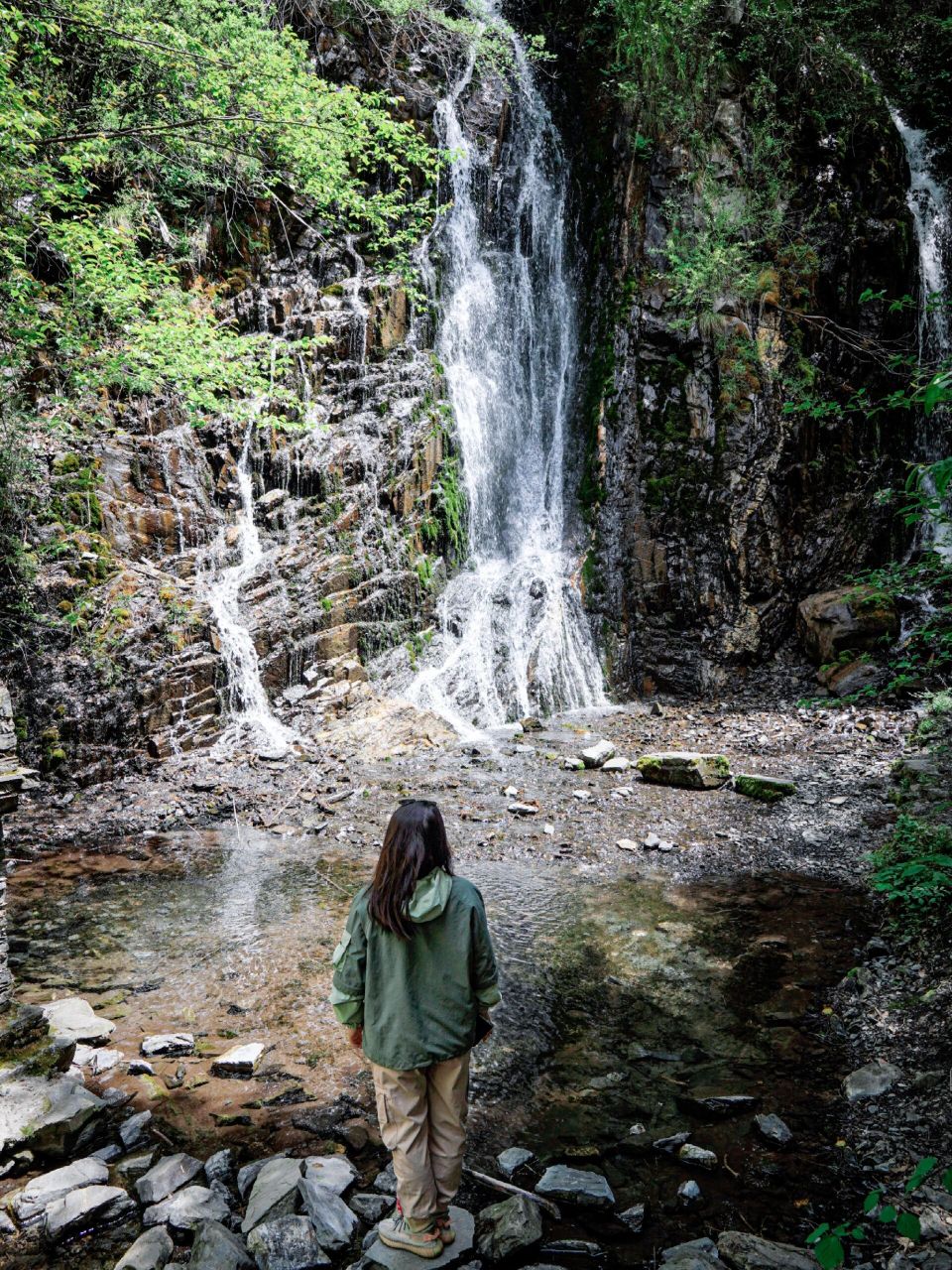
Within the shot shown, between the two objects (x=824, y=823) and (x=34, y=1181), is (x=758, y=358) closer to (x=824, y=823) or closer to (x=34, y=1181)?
(x=824, y=823)

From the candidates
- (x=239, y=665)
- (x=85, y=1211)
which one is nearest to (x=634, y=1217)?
(x=85, y=1211)

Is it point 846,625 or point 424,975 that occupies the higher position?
point 424,975

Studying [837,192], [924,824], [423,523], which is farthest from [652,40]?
[924,824]

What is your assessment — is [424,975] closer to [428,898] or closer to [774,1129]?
[428,898]

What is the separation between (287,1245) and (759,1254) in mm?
1770

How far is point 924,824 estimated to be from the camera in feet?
18.5

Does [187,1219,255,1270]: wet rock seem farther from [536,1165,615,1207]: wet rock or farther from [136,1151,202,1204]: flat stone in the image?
[536,1165,615,1207]: wet rock

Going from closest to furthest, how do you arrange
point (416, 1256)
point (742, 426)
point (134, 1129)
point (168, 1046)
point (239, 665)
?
1. point (416, 1256)
2. point (134, 1129)
3. point (168, 1046)
4. point (239, 665)
5. point (742, 426)

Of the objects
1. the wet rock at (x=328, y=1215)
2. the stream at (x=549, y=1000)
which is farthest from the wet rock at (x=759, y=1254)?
the wet rock at (x=328, y=1215)

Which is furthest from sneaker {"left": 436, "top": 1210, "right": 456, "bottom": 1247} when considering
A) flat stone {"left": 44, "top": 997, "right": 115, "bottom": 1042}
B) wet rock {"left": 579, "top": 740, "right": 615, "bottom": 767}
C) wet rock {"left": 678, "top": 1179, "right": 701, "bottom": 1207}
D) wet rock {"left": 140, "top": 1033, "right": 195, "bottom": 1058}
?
wet rock {"left": 579, "top": 740, "right": 615, "bottom": 767}

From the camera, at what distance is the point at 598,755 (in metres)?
9.63

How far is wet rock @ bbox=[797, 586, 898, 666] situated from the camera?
11.5 m

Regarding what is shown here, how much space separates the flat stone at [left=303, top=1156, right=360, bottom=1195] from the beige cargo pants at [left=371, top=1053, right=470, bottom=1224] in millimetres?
460

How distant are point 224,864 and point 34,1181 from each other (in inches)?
165
